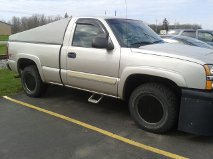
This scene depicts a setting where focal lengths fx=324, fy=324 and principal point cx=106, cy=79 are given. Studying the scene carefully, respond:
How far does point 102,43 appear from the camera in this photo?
5.38 metres

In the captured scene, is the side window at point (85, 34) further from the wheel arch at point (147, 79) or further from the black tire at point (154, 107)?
the black tire at point (154, 107)

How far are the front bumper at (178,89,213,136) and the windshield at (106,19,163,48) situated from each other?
134cm

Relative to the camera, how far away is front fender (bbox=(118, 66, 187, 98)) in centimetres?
453

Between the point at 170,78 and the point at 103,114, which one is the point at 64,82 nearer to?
the point at 103,114

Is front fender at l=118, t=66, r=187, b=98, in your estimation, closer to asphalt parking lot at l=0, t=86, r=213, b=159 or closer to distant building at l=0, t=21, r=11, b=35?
asphalt parking lot at l=0, t=86, r=213, b=159

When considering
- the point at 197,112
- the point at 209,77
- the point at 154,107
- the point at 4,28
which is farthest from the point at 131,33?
the point at 4,28

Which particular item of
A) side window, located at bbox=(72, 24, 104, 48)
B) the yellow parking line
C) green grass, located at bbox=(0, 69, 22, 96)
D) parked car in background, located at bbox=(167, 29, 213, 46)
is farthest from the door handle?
parked car in background, located at bbox=(167, 29, 213, 46)

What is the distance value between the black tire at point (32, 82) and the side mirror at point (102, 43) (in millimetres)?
2190

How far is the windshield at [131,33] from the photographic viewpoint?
5.46 m

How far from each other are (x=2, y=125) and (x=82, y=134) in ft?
4.93

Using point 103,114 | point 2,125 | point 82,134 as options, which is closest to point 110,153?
point 82,134

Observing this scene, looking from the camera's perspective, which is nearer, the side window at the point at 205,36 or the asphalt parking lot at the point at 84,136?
the asphalt parking lot at the point at 84,136

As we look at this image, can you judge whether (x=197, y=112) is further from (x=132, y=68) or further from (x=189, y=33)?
(x=189, y=33)

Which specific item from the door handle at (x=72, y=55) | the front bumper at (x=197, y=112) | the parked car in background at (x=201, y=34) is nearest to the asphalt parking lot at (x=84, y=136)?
the front bumper at (x=197, y=112)
